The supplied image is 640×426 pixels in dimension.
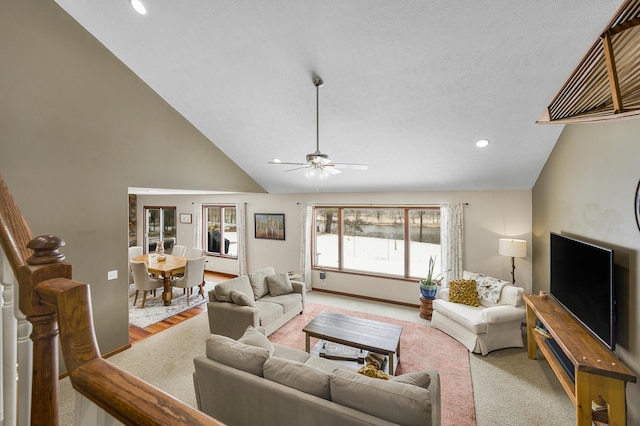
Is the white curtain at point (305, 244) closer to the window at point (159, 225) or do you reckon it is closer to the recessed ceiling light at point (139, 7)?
the window at point (159, 225)

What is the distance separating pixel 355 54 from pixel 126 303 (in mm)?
4395

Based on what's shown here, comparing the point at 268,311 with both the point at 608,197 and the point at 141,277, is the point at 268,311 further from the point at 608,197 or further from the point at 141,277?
the point at 608,197

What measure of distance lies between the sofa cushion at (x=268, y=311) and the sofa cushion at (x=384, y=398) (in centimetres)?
237

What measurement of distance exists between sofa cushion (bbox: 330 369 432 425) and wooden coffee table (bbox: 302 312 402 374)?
1.38m

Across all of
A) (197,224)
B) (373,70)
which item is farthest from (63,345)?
(197,224)

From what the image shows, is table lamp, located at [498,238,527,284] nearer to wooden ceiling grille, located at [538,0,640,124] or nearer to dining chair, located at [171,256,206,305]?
wooden ceiling grille, located at [538,0,640,124]

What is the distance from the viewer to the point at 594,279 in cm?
278

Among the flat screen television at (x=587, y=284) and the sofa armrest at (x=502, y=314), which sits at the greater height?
the flat screen television at (x=587, y=284)

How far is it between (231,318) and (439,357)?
2.91m

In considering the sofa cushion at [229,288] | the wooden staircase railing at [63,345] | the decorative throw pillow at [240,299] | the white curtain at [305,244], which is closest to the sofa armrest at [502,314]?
the decorative throw pillow at [240,299]

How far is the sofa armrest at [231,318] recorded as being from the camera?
396 centimetres

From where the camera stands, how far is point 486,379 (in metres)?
3.46

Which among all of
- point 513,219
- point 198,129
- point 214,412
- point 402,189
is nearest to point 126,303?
point 214,412

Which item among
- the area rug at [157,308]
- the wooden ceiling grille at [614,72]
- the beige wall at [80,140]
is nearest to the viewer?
the wooden ceiling grille at [614,72]
